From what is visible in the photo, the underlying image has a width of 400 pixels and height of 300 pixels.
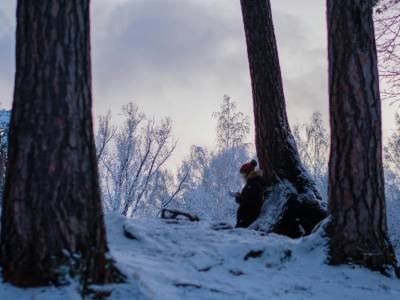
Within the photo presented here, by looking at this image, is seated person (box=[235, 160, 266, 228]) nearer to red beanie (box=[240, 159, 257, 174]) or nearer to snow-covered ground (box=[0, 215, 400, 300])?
red beanie (box=[240, 159, 257, 174])

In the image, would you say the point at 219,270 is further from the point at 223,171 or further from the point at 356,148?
the point at 223,171

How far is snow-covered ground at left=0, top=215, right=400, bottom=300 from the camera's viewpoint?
2.98 meters

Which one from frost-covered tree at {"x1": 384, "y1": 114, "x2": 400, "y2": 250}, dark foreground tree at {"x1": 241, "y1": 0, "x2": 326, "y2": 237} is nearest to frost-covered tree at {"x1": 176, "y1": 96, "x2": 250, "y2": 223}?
frost-covered tree at {"x1": 384, "y1": 114, "x2": 400, "y2": 250}

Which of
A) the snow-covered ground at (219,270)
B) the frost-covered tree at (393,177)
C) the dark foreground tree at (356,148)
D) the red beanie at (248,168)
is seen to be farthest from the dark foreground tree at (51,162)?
the frost-covered tree at (393,177)

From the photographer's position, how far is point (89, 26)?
120 inches

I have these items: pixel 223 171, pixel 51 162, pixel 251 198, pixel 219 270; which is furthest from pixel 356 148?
pixel 223 171

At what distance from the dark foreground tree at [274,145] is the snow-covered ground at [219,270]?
1.34 m

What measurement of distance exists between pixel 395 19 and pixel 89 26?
6339 mm

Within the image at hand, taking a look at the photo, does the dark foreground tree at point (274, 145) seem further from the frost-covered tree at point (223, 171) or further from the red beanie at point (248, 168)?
the frost-covered tree at point (223, 171)

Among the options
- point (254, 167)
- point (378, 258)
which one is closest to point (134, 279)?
point (378, 258)

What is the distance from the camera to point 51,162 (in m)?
2.72

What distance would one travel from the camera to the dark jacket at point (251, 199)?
6.44 meters

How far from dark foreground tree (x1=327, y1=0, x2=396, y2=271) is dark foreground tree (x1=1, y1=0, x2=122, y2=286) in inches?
91.5

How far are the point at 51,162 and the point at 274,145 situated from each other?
447 centimetres
